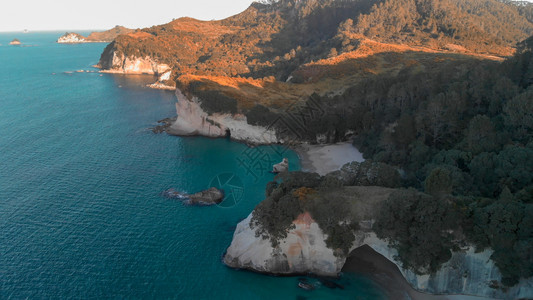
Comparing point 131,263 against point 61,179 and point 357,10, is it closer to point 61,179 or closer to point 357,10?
point 61,179

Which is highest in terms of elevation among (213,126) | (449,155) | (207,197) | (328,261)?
(449,155)

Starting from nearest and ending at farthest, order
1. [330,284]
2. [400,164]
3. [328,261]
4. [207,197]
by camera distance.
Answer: [330,284]
[328,261]
[207,197]
[400,164]

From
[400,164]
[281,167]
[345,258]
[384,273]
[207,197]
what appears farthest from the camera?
[281,167]

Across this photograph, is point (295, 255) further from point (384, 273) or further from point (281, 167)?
point (281, 167)

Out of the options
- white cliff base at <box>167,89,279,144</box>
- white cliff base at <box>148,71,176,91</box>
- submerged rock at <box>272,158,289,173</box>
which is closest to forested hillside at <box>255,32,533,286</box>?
white cliff base at <box>167,89,279,144</box>

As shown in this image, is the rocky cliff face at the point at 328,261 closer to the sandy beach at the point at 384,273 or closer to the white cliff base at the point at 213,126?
the sandy beach at the point at 384,273

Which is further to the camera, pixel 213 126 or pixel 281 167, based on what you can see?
pixel 213 126

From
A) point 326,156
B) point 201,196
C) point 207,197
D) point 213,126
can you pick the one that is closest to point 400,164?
point 326,156
